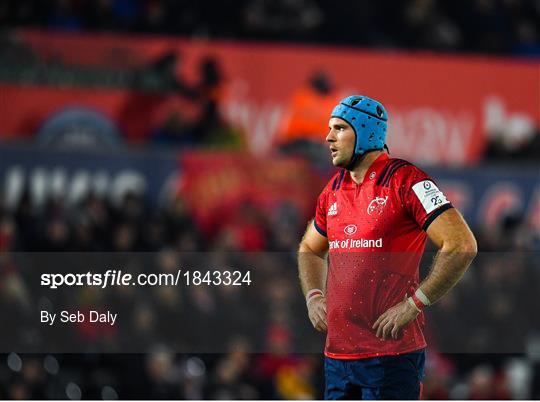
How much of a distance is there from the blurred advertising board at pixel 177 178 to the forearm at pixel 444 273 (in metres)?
10.1

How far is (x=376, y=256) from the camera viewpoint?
711cm

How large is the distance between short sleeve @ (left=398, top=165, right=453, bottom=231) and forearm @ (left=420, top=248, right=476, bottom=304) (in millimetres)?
202

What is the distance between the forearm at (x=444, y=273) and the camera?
267 inches

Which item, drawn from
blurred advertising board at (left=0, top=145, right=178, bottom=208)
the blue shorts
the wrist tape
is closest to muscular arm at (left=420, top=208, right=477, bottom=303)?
the blue shorts

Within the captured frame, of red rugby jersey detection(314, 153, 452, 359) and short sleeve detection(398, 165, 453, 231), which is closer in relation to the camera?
short sleeve detection(398, 165, 453, 231)

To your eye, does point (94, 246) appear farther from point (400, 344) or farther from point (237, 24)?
point (400, 344)

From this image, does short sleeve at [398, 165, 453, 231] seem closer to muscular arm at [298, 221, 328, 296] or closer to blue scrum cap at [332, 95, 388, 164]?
blue scrum cap at [332, 95, 388, 164]

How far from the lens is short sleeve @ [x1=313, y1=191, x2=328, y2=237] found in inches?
295

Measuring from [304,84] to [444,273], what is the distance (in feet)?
39.0

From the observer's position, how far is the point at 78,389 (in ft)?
39.7

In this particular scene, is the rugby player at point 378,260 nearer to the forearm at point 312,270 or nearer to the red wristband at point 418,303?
the red wristband at point 418,303

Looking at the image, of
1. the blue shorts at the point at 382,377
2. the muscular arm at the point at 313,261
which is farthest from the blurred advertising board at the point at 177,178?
the blue shorts at the point at 382,377

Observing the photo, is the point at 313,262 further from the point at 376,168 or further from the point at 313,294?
the point at 376,168

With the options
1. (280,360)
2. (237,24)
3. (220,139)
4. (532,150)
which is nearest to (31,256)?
(280,360)
